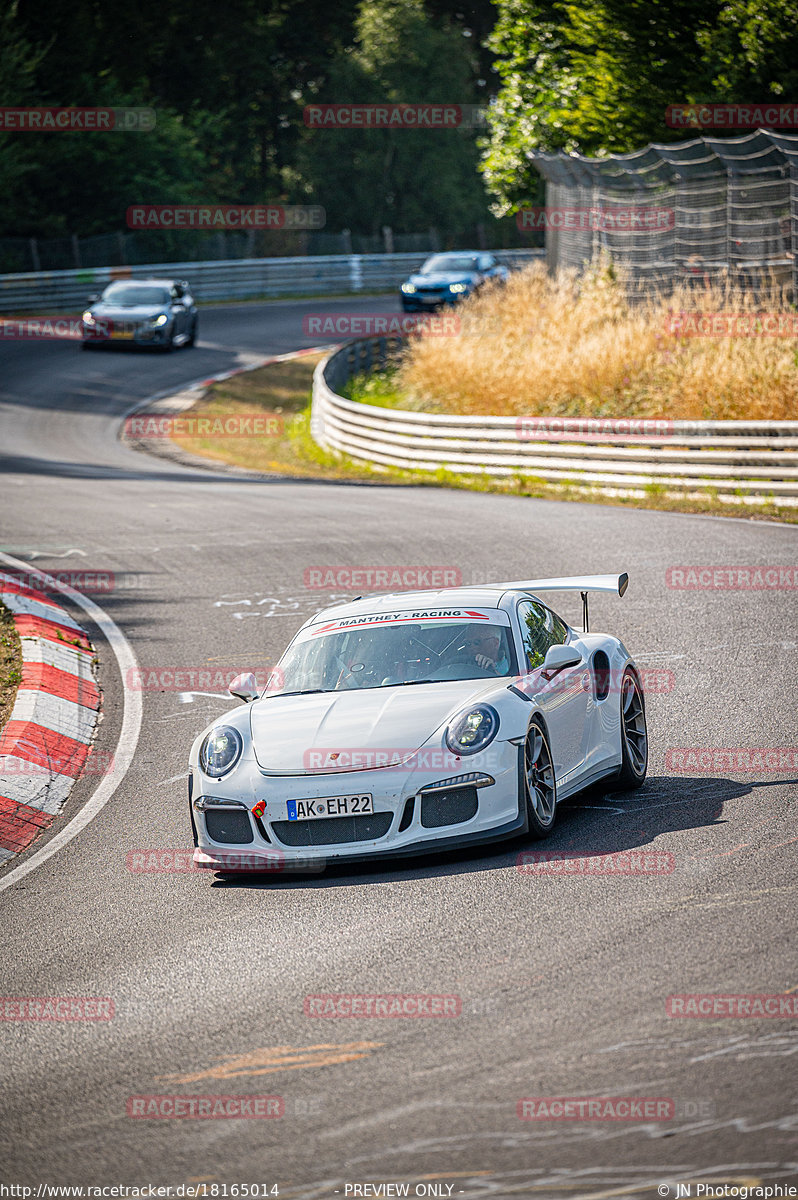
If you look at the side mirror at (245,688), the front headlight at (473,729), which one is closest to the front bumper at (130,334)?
the side mirror at (245,688)

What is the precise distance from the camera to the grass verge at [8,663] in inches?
438

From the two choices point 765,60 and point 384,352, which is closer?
point 765,60

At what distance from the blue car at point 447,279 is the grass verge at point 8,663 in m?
26.9

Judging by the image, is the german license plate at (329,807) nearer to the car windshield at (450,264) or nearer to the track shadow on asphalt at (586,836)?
the track shadow on asphalt at (586,836)

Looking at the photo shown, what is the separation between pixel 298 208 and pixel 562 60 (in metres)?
29.5

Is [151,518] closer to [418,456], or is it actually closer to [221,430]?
[418,456]

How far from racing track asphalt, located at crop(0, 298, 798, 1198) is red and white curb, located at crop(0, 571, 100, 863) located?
0.93ft

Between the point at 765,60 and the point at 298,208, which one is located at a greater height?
the point at 765,60

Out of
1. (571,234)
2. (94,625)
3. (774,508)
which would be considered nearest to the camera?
(94,625)

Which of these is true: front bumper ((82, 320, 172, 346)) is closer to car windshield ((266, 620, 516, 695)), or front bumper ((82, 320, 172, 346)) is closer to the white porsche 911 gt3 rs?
the white porsche 911 gt3 rs

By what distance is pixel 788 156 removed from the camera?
74.6 ft

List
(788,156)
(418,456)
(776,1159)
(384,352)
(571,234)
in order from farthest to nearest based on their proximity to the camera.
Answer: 1. (384,352)
2. (571,234)
3. (418,456)
4. (788,156)
5. (776,1159)

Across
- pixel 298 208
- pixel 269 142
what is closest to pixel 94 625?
pixel 298 208

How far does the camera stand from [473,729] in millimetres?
7387
